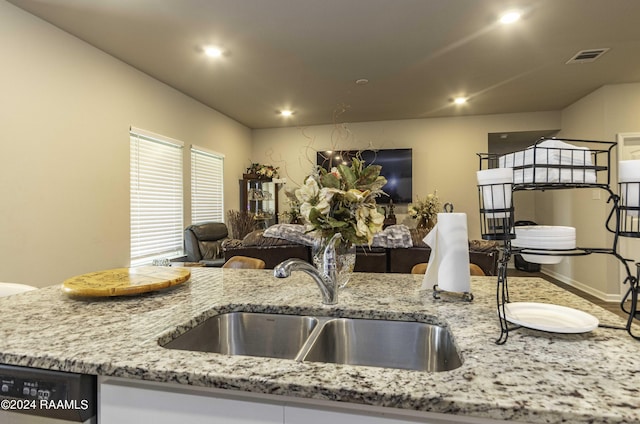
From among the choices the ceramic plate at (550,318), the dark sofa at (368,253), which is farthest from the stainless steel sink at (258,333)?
the dark sofa at (368,253)

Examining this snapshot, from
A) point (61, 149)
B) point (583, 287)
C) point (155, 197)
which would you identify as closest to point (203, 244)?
point (155, 197)

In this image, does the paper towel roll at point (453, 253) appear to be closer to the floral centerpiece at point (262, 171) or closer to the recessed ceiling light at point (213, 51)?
the recessed ceiling light at point (213, 51)

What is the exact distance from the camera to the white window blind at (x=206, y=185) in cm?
468

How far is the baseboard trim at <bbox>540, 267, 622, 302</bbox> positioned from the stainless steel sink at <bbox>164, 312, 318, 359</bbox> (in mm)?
4835

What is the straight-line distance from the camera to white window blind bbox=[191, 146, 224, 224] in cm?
468

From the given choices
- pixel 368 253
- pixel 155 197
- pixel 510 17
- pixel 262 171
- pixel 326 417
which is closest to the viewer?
pixel 326 417

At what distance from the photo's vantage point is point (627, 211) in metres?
0.74

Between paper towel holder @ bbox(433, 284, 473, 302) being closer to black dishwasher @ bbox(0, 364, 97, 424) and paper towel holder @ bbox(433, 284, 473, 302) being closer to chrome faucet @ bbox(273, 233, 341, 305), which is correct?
chrome faucet @ bbox(273, 233, 341, 305)

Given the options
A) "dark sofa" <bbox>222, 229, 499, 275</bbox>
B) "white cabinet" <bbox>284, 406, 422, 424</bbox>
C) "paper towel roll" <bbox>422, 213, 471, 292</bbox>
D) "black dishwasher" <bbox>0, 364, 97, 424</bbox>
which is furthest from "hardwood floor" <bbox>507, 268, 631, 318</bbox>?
"black dishwasher" <bbox>0, 364, 97, 424</bbox>

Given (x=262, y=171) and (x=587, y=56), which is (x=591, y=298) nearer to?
(x=587, y=56)

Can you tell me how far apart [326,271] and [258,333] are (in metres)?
0.32

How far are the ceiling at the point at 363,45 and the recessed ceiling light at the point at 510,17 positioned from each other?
5 centimetres

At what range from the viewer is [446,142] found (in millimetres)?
5641

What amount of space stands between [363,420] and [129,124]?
149 inches
